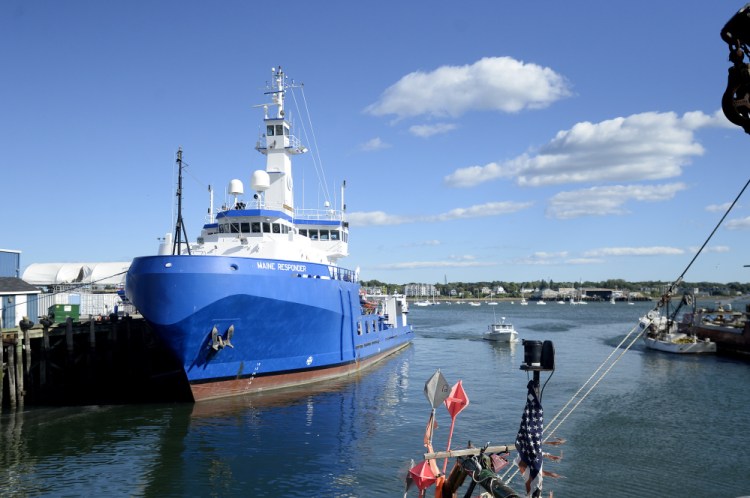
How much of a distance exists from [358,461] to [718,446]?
38.9ft

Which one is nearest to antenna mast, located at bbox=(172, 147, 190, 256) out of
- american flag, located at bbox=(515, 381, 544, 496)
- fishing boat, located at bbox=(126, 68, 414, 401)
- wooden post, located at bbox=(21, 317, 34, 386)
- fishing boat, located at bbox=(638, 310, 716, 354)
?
fishing boat, located at bbox=(126, 68, 414, 401)

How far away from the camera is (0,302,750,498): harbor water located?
14562 mm

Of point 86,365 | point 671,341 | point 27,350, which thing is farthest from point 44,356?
point 671,341

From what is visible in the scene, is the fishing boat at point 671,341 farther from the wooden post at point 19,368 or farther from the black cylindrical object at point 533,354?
the wooden post at point 19,368

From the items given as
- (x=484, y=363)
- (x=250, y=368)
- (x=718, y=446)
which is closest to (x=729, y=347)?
(x=484, y=363)

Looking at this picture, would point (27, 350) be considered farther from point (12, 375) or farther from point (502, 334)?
point (502, 334)

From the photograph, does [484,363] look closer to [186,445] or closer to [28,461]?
[186,445]

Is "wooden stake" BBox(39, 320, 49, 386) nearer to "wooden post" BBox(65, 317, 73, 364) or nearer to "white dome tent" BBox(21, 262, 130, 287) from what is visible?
"wooden post" BBox(65, 317, 73, 364)

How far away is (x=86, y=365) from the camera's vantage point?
27.7m

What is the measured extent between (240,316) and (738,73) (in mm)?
19873

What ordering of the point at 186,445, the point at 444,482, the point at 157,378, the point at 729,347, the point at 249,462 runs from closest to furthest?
the point at 444,482, the point at 249,462, the point at 186,445, the point at 157,378, the point at 729,347

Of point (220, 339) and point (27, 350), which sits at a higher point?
point (220, 339)

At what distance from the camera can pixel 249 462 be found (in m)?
16.2

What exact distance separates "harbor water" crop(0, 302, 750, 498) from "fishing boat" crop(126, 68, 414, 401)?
1.41m
